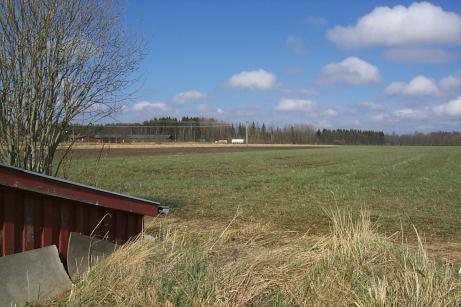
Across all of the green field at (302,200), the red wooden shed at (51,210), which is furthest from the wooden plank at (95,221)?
the green field at (302,200)

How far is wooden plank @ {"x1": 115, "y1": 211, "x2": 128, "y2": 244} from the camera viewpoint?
7051 millimetres

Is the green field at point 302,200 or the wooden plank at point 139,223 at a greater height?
the wooden plank at point 139,223

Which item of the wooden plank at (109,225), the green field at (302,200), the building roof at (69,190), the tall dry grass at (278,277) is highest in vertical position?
the building roof at (69,190)

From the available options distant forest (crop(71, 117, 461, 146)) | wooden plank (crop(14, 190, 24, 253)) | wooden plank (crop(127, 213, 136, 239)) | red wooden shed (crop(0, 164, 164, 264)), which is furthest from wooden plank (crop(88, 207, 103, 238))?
distant forest (crop(71, 117, 461, 146))

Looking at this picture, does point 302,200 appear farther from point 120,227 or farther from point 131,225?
point 120,227

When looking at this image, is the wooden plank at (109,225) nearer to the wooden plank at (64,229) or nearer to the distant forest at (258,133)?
the wooden plank at (64,229)

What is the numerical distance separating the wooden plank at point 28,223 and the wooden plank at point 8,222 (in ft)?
0.44

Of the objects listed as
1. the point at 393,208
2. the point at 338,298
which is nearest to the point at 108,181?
the point at 393,208

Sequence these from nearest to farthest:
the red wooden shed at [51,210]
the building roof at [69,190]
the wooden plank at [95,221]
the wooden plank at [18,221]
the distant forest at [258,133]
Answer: the building roof at [69,190] < the red wooden shed at [51,210] < the wooden plank at [18,221] < the wooden plank at [95,221] < the distant forest at [258,133]

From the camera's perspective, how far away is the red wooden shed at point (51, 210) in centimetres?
566

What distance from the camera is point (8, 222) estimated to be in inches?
225

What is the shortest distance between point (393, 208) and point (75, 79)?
10.0 m

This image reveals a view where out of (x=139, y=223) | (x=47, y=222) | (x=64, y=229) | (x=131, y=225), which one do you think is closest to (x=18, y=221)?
(x=47, y=222)

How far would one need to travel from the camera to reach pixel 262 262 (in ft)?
18.7
